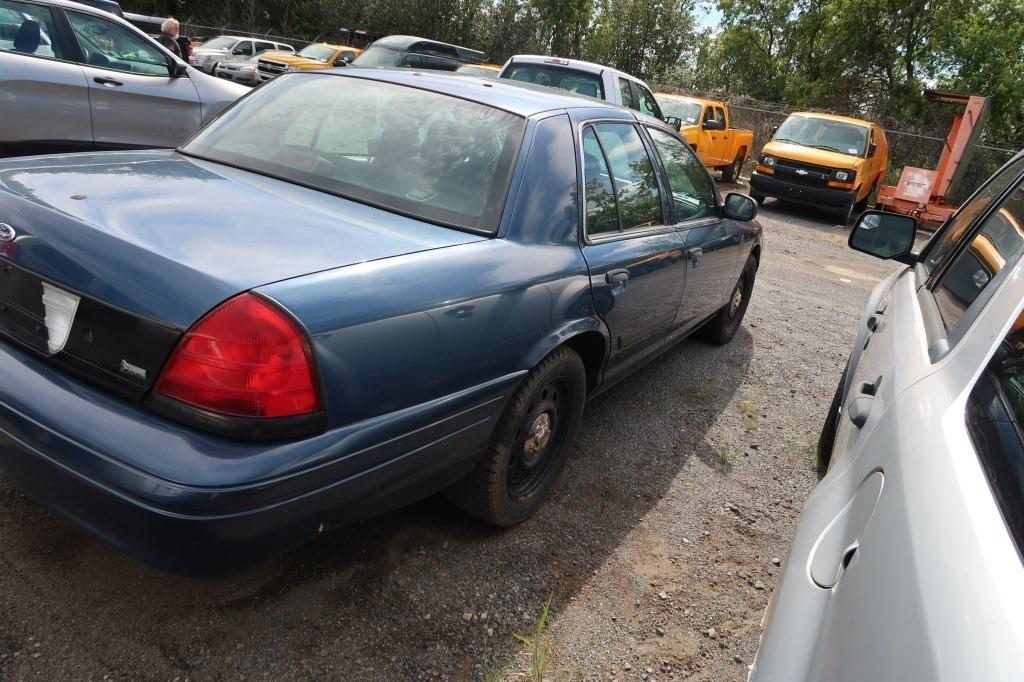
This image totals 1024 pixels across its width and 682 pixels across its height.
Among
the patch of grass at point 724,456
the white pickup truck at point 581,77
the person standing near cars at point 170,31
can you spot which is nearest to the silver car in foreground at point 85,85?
the white pickup truck at point 581,77

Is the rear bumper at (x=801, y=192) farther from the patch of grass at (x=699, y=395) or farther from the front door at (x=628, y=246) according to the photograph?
the front door at (x=628, y=246)

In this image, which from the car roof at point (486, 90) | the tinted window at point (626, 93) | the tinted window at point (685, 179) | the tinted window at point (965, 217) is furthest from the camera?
the tinted window at point (626, 93)

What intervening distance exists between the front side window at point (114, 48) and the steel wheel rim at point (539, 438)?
523cm

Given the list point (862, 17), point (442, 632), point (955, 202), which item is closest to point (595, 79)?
point (442, 632)

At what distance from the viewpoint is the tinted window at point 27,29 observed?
219 inches

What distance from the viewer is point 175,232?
2027mm

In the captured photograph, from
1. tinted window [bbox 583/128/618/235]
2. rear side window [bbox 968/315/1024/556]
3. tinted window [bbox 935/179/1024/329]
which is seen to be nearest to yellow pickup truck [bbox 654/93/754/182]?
tinted window [bbox 583/128/618/235]

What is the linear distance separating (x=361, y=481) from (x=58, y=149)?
17.3ft

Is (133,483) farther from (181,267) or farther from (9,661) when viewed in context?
(9,661)

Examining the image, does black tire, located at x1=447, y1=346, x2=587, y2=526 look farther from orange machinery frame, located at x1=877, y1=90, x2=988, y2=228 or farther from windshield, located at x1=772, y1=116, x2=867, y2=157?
orange machinery frame, located at x1=877, y1=90, x2=988, y2=228

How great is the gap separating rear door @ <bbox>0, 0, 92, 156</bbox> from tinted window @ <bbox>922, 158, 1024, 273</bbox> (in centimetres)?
605

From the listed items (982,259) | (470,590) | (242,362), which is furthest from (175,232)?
(982,259)

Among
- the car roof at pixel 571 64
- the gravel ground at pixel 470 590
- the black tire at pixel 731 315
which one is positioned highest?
the car roof at pixel 571 64

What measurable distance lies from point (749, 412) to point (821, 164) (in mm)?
→ 10078
